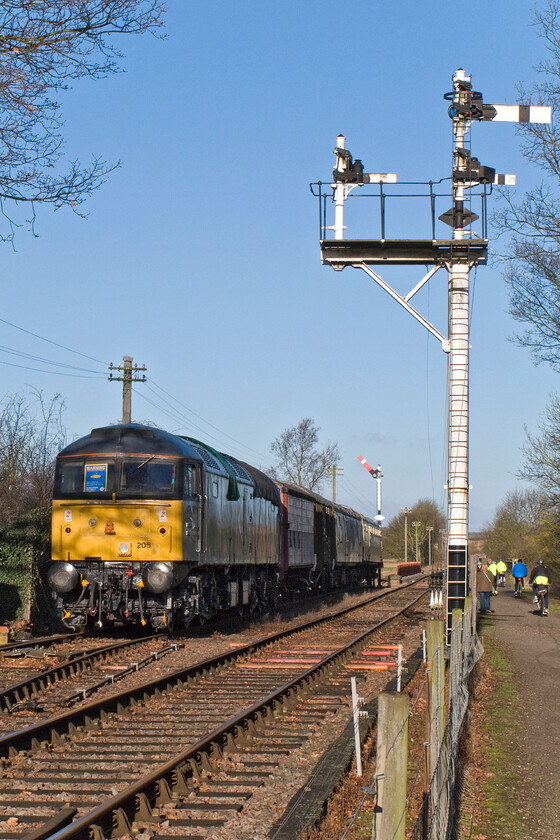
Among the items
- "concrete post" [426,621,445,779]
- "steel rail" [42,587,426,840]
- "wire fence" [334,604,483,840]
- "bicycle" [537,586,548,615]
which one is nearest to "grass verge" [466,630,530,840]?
"wire fence" [334,604,483,840]

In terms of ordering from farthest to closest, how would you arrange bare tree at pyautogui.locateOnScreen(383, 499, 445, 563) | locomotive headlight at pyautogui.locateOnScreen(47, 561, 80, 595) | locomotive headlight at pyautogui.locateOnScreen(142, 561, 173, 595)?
bare tree at pyautogui.locateOnScreen(383, 499, 445, 563) → locomotive headlight at pyautogui.locateOnScreen(47, 561, 80, 595) → locomotive headlight at pyautogui.locateOnScreen(142, 561, 173, 595)

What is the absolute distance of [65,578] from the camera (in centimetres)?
1653

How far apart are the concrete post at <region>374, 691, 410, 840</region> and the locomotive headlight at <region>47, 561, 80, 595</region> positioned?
1349 centimetres

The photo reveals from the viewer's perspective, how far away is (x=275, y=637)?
16906 mm

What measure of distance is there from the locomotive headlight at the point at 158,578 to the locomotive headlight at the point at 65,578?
1249mm

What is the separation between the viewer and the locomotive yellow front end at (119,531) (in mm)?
16516

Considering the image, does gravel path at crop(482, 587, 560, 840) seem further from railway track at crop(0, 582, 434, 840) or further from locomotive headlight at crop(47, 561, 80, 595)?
locomotive headlight at crop(47, 561, 80, 595)

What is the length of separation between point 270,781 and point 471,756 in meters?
2.30

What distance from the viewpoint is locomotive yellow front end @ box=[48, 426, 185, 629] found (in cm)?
1652

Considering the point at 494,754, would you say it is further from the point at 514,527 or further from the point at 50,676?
the point at 514,527

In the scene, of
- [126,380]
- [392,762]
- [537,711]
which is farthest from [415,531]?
[392,762]

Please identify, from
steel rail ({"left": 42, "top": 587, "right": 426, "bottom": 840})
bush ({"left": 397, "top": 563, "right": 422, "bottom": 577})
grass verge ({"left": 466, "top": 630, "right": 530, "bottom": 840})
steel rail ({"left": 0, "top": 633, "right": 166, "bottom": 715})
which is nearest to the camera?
steel rail ({"left": 42, "top": 587, "right": 426, "bottom": 840})

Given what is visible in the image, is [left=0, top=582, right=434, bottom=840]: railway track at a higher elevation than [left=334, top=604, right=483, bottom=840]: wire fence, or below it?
below

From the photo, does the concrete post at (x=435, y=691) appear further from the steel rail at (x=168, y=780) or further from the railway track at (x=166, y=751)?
the steel rail at (x=168, y=780)
